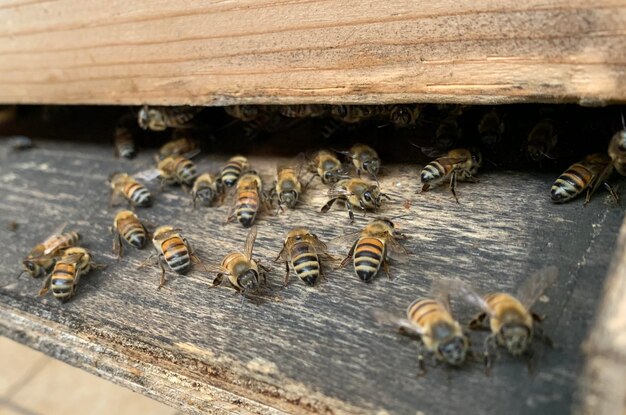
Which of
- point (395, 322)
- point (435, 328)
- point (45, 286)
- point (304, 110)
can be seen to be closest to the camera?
point (435, 328)

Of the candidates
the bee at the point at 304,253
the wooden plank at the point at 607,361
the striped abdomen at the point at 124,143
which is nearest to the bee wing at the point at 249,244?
the bee at the point at 304,253

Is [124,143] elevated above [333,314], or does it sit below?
above

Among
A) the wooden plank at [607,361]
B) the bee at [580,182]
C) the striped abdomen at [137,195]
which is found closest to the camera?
the wooden plank at [607,361]

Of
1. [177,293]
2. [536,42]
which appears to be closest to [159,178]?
[177,293]

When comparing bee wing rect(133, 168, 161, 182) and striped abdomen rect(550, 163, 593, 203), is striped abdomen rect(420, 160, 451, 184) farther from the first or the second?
bee wing rect(133, 168, 161, 182)

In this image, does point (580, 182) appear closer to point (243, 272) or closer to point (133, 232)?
point (243, 272)

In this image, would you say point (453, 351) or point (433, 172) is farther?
point (433, 172)

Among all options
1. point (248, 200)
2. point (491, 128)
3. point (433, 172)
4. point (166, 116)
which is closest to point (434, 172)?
point (433, 172)

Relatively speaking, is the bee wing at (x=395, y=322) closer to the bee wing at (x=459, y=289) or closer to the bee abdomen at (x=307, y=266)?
the bee wing at (x=459, y=289)
